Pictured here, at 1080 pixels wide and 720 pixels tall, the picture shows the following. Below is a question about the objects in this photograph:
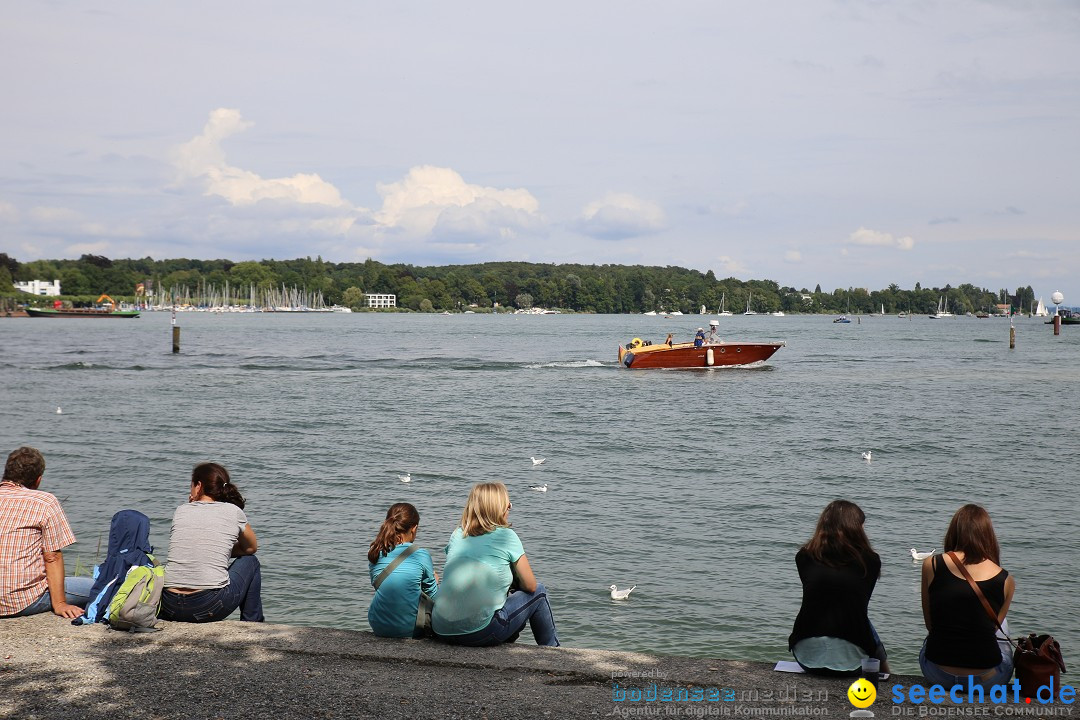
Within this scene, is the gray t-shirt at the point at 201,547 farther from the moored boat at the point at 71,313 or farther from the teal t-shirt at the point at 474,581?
the moored boat at the point at 71,313

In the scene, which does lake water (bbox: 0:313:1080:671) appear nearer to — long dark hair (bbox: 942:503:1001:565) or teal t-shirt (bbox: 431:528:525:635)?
teal t-shirt (bbox: 431:528:525:635)

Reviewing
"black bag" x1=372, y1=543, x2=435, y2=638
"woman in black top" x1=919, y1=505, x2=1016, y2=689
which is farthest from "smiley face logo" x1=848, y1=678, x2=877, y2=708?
"black bag" x1=372, y1=543, x2=435, y2=638

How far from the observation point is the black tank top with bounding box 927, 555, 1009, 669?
19.7 ft

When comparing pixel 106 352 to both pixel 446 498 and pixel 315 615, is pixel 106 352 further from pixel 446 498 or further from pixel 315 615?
pixel 315 615

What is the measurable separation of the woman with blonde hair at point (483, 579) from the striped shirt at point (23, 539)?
8.99 ft

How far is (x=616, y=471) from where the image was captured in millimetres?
22172

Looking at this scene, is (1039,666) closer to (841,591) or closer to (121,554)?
(841,591)

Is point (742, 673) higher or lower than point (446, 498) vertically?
higher

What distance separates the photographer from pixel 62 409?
33875mm

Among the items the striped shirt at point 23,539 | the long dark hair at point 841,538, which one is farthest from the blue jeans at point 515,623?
the striped shirt at point 23,539

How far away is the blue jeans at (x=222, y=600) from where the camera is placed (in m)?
7.31

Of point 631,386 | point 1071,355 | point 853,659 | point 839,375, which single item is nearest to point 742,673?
point 853,659

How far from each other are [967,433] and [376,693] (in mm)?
26776

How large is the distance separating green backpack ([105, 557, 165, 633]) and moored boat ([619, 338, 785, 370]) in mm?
47611
